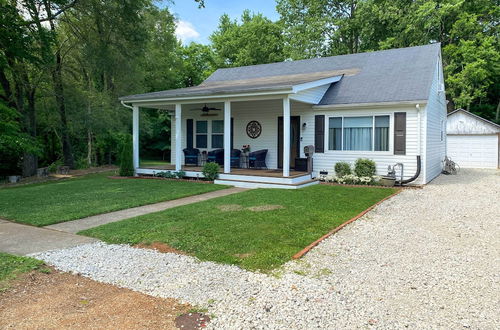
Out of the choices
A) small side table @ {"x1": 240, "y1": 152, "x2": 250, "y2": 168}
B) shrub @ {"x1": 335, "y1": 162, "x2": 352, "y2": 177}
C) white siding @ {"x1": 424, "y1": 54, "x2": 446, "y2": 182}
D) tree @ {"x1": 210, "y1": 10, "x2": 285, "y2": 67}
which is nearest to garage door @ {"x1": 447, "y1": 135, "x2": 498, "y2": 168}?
white siding @ {"x1": 424, "y1": 54, "x2": 446, "y2": 182}

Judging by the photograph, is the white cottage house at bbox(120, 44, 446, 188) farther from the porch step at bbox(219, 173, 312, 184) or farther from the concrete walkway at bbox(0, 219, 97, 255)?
the concrete walkway at bbox(0, 219, 97, 255)

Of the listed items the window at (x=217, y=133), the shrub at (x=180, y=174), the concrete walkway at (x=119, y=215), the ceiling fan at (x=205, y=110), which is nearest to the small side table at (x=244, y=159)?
the window at (x=217, y=133)

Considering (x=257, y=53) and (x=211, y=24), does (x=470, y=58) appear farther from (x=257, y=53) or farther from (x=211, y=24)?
(x=211, y=24)

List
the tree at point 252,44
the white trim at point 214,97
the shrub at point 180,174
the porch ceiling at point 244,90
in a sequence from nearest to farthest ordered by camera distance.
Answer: the porch ceiling at point 244,90, the white trim at point 214,97, the shrub at point 180,174, the tree at point 252,44

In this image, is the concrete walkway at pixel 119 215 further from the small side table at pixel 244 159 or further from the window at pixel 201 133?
the window at pixel 201 133

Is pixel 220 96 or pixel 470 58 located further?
pixel 470 58

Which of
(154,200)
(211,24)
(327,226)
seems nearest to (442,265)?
(327,226)

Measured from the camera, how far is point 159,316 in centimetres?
311

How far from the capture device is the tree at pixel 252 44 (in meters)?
30.4

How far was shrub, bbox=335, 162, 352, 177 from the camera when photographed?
11852mm

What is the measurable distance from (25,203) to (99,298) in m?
6.44

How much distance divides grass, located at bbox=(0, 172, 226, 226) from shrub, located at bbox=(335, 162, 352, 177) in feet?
13.2

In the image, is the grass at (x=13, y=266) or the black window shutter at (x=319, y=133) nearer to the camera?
the grass at (x=13, y=266)

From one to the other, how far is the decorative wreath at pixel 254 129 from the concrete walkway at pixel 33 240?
906 cm
